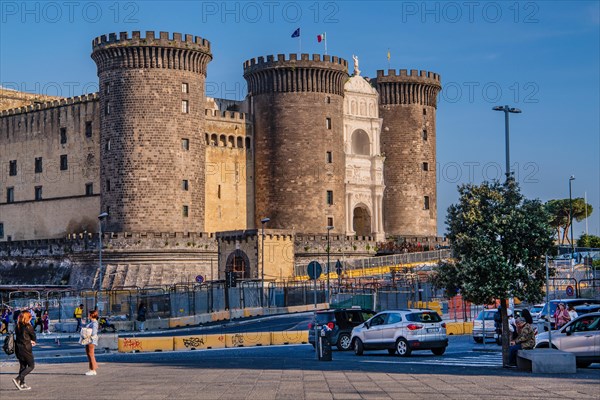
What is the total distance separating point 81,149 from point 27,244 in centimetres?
829

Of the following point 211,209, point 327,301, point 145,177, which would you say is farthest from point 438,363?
point 211,209

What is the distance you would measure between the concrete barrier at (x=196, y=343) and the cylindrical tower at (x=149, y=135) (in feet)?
115

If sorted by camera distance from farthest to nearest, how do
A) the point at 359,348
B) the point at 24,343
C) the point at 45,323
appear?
1. the point at 45,323
2. the point at 359,348
3. the point at 24,343

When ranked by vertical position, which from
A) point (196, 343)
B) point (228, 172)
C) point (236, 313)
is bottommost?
point (196, 343)

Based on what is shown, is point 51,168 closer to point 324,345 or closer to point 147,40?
point 147,40

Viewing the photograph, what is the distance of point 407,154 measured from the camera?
91500 mm

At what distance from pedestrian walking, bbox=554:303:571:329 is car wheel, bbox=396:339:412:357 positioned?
4.61 meters

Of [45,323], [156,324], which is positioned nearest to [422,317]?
[156,324]

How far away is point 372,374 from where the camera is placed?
83.1 ft

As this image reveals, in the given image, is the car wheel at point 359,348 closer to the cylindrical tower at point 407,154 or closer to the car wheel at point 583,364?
the car wheel at point 583,364

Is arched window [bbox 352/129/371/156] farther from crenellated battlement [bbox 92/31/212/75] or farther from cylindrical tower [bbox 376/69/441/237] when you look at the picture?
crenellated battlement [bbox 92/31/212/75]

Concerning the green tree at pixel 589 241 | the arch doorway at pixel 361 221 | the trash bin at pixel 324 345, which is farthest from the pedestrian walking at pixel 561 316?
the green tree at pixel 589 241

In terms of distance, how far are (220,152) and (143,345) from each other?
144 ft

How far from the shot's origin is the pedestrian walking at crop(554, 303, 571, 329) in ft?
110
